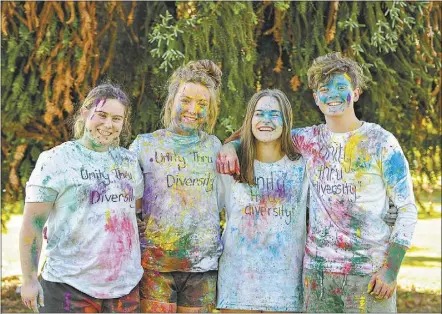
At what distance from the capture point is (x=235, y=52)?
4.80 meters

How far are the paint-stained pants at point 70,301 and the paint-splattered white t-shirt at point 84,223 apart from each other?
3 centimetres

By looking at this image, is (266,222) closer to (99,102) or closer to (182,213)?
(182,213)

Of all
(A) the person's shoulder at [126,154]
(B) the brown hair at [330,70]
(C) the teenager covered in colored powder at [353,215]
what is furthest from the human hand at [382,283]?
(A) the person's shoulder at [126,154]

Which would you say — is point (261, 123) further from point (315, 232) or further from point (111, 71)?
point (111, 71)

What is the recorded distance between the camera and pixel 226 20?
4777 millimetres

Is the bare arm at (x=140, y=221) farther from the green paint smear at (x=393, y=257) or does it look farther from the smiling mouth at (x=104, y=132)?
the green paint smear at (x=393, y=257)

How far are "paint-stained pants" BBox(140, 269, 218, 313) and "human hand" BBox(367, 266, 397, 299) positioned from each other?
75 cm

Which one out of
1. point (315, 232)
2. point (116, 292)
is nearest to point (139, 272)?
point (116, 292)

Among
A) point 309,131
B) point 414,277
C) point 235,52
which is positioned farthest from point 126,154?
point 414,277

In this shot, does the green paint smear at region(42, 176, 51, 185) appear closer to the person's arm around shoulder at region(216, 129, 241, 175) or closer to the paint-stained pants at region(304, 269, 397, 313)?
the person's arm around shoulder at region(216, 129, 241, 175)

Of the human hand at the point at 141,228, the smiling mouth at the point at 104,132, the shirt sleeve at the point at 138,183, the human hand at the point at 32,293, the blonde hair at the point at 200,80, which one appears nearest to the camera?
the human hand at the point at 32,293

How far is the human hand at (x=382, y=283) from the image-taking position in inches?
134

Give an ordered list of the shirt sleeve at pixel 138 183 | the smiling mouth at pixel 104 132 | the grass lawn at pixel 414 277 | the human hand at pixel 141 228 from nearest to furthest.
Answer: the smiling mouth at pixel 104 132, the shirt sleeve at pixel 138 183, the human hand at pixel 141 228, the grass lawn at pixel 414 277

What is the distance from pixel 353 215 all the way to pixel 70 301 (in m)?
1.32
